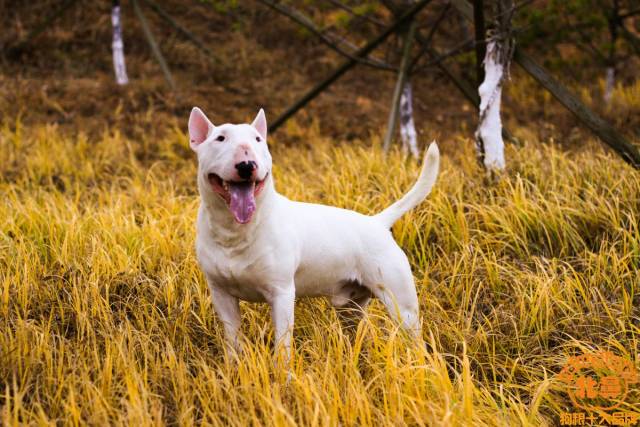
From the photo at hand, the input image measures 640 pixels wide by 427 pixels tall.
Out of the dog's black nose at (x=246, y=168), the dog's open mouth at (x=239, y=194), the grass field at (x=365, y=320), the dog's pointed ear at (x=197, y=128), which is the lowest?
the grass field at (x=365, y=320)

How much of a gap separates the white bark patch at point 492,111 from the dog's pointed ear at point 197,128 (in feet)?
9.65

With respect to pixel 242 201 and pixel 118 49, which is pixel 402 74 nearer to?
pixel 242 201

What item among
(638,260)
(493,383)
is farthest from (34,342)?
(638,260)

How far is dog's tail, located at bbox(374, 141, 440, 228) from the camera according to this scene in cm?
340

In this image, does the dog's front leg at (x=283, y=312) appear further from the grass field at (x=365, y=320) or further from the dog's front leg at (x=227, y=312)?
the dog's front leg at (x=227, y=312)

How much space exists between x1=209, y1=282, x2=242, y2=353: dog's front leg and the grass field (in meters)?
0.11

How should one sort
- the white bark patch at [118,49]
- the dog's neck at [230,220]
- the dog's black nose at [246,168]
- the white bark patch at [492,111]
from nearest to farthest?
the dog's black nose at [246,168] < the dog's neck at [230,220] < the white bark patch at [492,111] < the white bark patch at [118,49]

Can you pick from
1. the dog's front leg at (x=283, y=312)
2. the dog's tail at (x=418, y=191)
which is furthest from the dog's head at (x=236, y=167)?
the dog's tail at (x=418, y=191)

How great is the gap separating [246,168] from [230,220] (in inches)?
12.6

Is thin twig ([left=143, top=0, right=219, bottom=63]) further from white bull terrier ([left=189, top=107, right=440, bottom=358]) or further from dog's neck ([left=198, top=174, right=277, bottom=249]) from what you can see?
dog's neck ([left=198, top=174, right=277, bottom=249])

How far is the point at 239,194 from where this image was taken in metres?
2.61

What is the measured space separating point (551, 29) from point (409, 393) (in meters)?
9.67

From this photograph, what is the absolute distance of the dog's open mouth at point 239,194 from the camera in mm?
2588

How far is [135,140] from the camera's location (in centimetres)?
880
